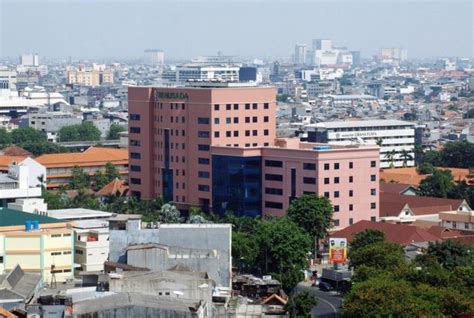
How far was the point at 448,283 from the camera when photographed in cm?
2556

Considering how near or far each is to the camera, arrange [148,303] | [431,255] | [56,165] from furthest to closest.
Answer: [56,165] → [431,255] → [148,303]

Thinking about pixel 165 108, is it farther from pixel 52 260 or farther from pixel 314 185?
pixel 52 260

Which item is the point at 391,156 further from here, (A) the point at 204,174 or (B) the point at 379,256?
(B) the point at 379,256

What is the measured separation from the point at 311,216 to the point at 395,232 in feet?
7.35

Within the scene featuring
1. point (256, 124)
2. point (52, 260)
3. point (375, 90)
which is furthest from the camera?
point (375, 90)

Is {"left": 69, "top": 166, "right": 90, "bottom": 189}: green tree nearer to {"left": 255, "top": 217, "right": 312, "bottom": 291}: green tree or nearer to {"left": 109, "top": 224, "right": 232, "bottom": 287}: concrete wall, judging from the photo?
{"left": 255, "top": 217, "right": 312, "bottom": 291}: green tree

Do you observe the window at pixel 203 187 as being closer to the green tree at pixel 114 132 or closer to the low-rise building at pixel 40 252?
the low-rise building at pixel 40 252

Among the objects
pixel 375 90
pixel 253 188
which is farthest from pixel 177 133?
pixel 375 90

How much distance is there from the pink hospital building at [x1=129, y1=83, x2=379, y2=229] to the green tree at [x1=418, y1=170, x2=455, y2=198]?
189 inches

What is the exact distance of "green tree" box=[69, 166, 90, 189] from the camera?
161ft

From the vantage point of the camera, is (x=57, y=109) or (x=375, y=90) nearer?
(x=57, y=109)

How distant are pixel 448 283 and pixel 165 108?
1923 centimetres

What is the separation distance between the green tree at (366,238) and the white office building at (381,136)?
919 inches

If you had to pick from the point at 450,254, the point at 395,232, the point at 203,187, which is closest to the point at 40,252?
the point at 450,254
